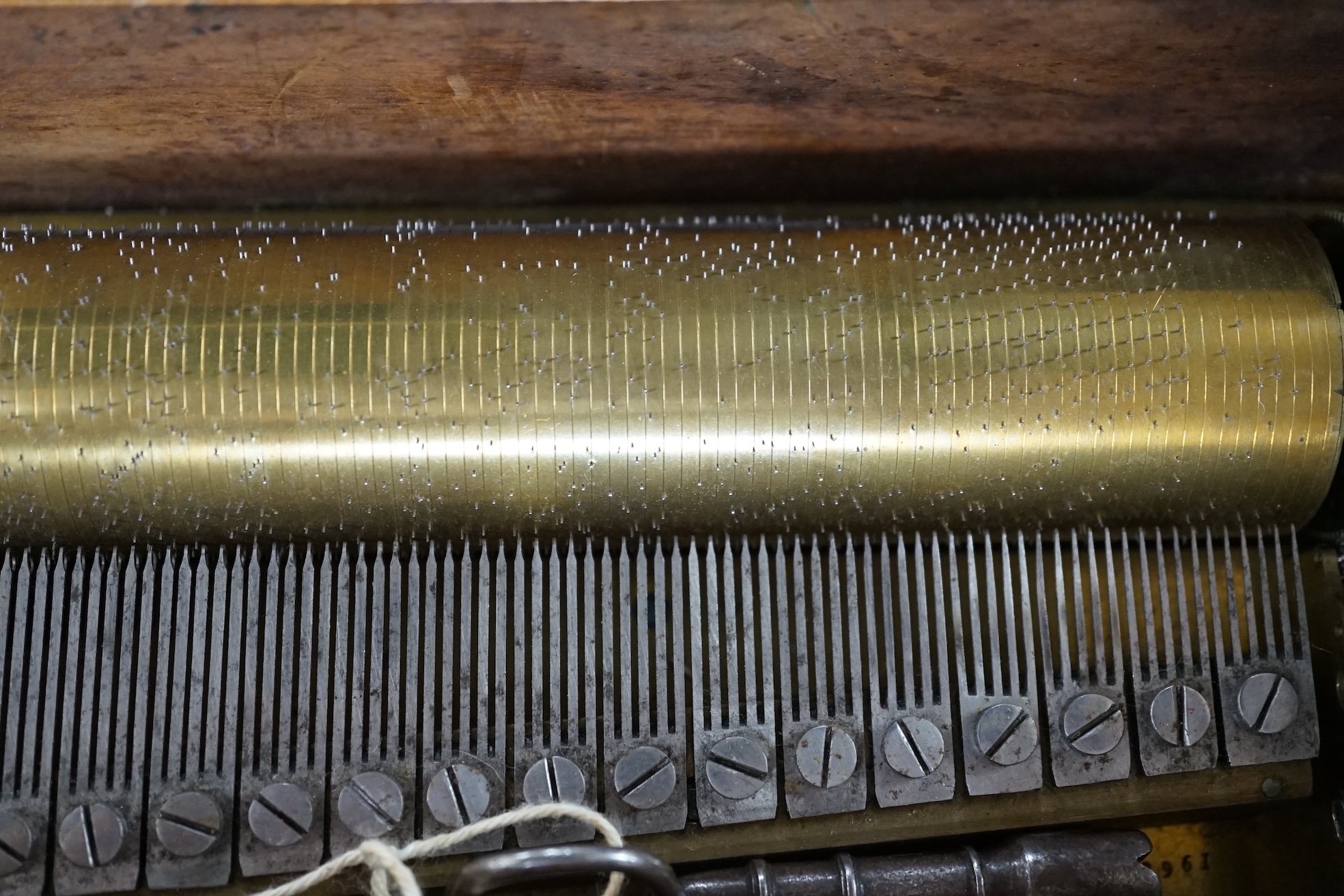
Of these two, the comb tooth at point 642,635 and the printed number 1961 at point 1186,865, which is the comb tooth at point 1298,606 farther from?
the comb tooth at point 642,635

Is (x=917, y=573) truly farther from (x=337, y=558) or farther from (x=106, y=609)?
(x=106, y=609)

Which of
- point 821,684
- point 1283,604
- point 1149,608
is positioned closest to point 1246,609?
point 1283,604

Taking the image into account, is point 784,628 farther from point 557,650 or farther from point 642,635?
point 557,650

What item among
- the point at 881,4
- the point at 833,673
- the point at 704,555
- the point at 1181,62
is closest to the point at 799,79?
the point at 881,4

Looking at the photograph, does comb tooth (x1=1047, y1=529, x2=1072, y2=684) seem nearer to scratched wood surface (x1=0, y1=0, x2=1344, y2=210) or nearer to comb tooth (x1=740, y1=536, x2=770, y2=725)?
comb tooth (x1=740, y1=536, x2=770, y2=725)

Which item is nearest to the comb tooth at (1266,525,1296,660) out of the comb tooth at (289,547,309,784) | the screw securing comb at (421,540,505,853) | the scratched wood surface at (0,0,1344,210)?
the scratched wood surface at (0,0,1344,210)

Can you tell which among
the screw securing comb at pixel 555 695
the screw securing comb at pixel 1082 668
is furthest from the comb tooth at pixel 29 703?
the screw securing comb at pixel 1082 668
